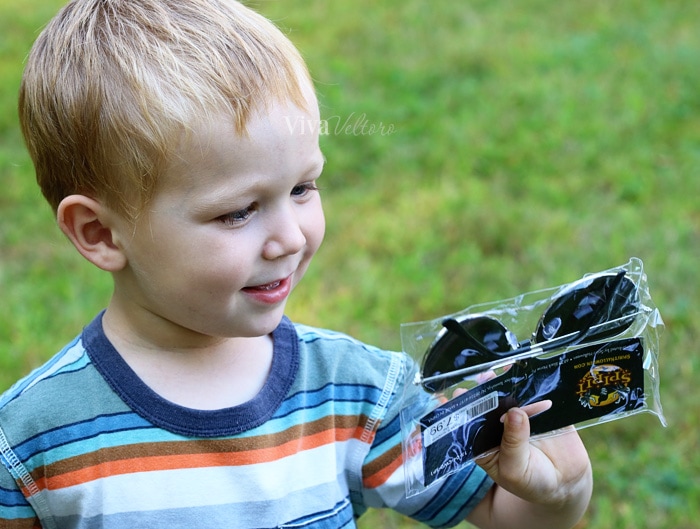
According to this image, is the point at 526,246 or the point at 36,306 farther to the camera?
the point at 526,246

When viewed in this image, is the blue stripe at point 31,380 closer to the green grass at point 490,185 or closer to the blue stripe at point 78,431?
the blue stripe at point 78,431

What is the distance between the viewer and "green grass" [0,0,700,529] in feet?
10.1

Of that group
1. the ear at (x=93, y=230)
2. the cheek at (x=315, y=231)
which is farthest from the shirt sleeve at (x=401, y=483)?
the ear at (x=93, y=230)

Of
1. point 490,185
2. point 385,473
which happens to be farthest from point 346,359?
point 490,185

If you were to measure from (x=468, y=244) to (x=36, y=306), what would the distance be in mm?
1752

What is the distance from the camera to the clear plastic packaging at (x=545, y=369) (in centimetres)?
139

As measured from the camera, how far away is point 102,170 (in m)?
1.42

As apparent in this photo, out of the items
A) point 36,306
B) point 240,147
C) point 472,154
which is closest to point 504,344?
point 240,147

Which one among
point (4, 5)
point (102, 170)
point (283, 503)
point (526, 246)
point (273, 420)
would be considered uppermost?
point (102, 170)

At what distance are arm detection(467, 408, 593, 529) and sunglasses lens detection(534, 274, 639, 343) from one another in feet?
0.50

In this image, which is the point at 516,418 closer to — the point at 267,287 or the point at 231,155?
the point at 267,287

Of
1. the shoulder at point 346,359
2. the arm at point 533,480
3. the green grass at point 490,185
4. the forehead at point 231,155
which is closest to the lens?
the forehead at point 231,155

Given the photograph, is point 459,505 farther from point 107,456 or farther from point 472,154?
point 472,154

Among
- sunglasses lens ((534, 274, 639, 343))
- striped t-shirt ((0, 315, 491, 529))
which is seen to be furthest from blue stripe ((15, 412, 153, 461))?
sunglasses lens ((534, 274, 639, 343))
